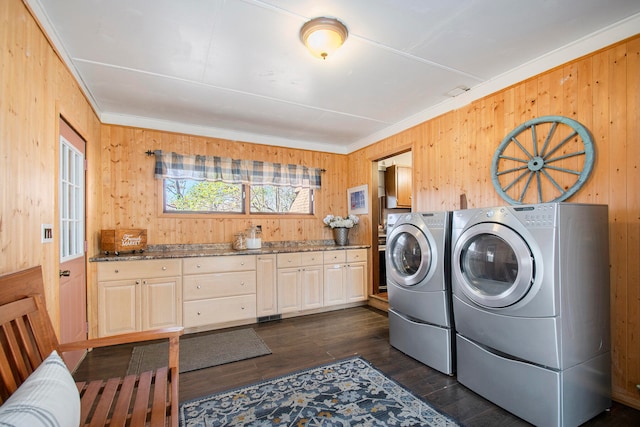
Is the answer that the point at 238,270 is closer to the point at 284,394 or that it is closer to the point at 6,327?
the point at 284,394

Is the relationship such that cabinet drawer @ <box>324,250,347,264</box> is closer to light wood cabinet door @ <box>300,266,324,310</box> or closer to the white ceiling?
light wood cabinet door @ <box>300,266,324,310</box>

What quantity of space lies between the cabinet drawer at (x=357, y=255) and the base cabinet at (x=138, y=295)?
2.20 m

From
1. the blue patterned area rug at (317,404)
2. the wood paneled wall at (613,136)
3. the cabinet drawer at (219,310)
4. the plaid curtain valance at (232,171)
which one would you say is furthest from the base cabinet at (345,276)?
the wood paneled wall at (613,136)

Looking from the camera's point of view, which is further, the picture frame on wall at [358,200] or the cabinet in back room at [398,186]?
the cabinet in back room at [398,186]

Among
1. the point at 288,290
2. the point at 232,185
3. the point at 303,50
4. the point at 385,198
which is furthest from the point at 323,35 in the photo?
the point at 385,198

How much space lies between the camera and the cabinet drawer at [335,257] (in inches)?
163

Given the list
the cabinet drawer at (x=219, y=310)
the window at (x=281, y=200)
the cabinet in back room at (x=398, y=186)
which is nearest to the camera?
the cabinet drawer at (x=219, y=310)

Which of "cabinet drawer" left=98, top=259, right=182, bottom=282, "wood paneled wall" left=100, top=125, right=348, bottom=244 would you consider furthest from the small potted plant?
"cabinet drawer" left=98, top=259, right=182, bottom=282

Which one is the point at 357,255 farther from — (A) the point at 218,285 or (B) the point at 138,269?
(B) the point at 138,269

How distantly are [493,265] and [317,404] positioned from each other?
59.2 inches

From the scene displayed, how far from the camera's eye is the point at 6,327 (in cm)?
121

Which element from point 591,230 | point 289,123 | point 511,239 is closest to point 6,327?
point 511,239

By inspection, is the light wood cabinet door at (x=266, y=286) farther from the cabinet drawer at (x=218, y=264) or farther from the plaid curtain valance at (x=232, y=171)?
the plaid curtain valance at (x=232, y=171)

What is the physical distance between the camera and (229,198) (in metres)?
4.21
